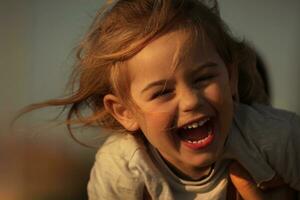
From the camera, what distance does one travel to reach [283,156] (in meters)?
0.88

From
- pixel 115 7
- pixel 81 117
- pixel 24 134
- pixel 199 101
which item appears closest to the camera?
pixel 199 101

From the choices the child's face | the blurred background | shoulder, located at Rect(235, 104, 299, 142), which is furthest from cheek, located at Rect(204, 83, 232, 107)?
the blurred background

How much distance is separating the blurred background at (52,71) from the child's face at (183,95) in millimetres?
475

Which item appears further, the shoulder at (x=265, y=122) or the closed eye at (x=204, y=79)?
the shoulder at (x=265, y=122)

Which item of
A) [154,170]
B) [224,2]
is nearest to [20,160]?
[154,170]

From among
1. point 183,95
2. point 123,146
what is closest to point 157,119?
point 183,95

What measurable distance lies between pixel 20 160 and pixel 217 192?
0.61 m

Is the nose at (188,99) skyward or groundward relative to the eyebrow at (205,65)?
groundward

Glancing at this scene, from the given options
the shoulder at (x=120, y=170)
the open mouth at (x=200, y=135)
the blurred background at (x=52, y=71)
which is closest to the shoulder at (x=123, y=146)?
the shoulder at (x=120, y=170)

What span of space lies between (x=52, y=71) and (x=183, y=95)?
0.68 meters

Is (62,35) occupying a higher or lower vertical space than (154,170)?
higher

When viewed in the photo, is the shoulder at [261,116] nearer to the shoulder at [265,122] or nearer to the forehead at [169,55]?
the shoulder at [265,122]

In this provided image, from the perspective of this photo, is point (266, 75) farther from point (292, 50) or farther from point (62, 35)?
point (62, 35)

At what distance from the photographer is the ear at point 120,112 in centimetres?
87
